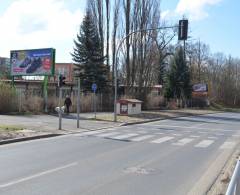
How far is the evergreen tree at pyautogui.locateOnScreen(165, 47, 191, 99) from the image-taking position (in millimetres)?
77625

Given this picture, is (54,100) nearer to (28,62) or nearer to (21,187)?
(28,62)

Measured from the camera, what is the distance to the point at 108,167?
11539 mm

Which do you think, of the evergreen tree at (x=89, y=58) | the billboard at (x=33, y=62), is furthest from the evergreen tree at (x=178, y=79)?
the billboard at (x=33, y=62)

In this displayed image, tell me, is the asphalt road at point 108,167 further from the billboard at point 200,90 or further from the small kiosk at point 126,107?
the billboard at point 200,90

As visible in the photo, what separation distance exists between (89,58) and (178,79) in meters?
26.0

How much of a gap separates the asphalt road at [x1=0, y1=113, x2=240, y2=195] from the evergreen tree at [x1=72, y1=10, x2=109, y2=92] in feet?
119

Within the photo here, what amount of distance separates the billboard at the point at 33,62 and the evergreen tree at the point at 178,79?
1523 inches

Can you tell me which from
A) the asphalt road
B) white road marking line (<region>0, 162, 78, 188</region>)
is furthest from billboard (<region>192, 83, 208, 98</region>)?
white road marking line (<region>0, 162, 78, 188</region>)

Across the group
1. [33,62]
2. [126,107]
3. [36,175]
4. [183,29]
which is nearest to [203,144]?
[36,175]

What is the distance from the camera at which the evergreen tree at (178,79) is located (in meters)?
77.6

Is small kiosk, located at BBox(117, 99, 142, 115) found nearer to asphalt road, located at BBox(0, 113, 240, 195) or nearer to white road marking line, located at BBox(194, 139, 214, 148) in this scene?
white road marking line, located at BBox(194, 139, 214, 148)

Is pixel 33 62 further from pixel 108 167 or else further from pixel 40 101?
pixel 108 167

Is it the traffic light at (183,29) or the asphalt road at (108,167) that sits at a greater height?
the traffic light at (183,29)

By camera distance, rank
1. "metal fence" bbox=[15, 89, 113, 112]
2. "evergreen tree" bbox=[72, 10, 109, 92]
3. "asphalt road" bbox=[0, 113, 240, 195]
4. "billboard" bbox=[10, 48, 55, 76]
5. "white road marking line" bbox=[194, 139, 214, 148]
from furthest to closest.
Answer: "evergreen tree" bbox=[72, 10, 109, 92]
"billboard" bbox=[10, 48, 55, 76]
"metal fence" bbox=[15, 89, 113, 112]
"white road marking line" bbox=[194, 139, 214, 148]
"asphalt road" bbox=[0, 113, 240, 195]
